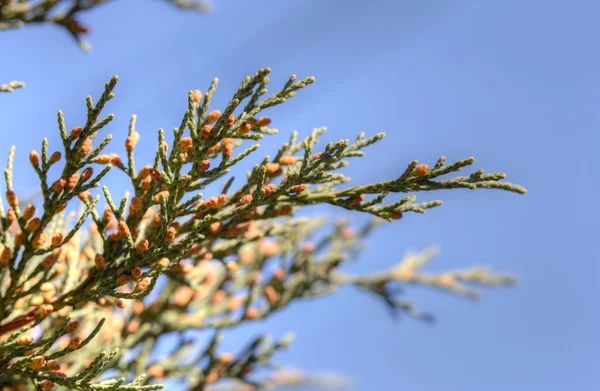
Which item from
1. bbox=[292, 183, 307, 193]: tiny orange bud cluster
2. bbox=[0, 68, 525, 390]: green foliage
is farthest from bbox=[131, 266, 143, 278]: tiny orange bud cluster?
bbox=[292, 183, 307, 193]: tiny orange bud cluster

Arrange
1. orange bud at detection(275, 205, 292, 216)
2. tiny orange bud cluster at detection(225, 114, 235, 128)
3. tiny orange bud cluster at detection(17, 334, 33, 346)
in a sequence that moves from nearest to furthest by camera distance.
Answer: tiny orange bud cluster at detection(225, 114, 235, 128)
tiny orange bud cluster at detection(17, 334, 33, 346)
orange bud at detection(275, 205, 292, 216)

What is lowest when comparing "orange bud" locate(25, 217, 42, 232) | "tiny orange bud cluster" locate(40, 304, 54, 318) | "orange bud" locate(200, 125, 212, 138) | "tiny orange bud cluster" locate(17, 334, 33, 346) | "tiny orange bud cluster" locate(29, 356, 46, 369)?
"tiny orange bud cluster" locate(29, 356, 46, 369)

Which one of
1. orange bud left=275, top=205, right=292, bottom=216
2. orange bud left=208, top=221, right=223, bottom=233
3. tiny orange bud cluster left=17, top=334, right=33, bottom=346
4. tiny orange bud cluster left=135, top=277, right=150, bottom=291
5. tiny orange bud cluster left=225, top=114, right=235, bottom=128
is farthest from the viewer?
orange bud left=275, top=205, right=292, bottom=216

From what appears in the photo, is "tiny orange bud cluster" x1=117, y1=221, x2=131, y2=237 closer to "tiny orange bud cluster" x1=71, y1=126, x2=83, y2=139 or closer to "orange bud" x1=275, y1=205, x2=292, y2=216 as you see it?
"tiny orange bud cluster" x1=71, y1=126, x2=83, y2=139

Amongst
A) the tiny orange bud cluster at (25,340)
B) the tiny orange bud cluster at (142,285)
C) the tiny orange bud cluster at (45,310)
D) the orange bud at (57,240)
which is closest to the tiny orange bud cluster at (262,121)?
the tiny orange bud cluster at (142,285)

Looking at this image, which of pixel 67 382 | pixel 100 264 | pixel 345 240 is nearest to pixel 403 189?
pixel 100 264

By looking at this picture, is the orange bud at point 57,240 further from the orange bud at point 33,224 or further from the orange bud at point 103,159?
the orange bud at point 103,159

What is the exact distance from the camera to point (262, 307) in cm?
497

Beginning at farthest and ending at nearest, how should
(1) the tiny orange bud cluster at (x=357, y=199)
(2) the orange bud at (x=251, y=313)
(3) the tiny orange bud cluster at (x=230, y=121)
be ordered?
1. (2) the orange bud at (x=251, y=313)
2. (1) the tiny orange bud cluster at (x=357, y=199)
3. (3) the tiny orange bud cluster at (x=230, y=121)

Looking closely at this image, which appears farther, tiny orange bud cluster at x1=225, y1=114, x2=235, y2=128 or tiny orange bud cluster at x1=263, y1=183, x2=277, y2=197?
tiny orange bud cluster at x1=263, y1=183, x2=277, y2=197

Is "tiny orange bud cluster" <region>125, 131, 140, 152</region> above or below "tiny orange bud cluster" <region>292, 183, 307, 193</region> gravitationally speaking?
above

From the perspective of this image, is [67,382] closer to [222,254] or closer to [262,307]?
[222,254]

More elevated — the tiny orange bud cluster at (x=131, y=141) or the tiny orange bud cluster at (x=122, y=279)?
the tiny orange bud cluster at (x=131, y=141)

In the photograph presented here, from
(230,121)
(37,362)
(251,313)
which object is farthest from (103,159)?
(251,313)
